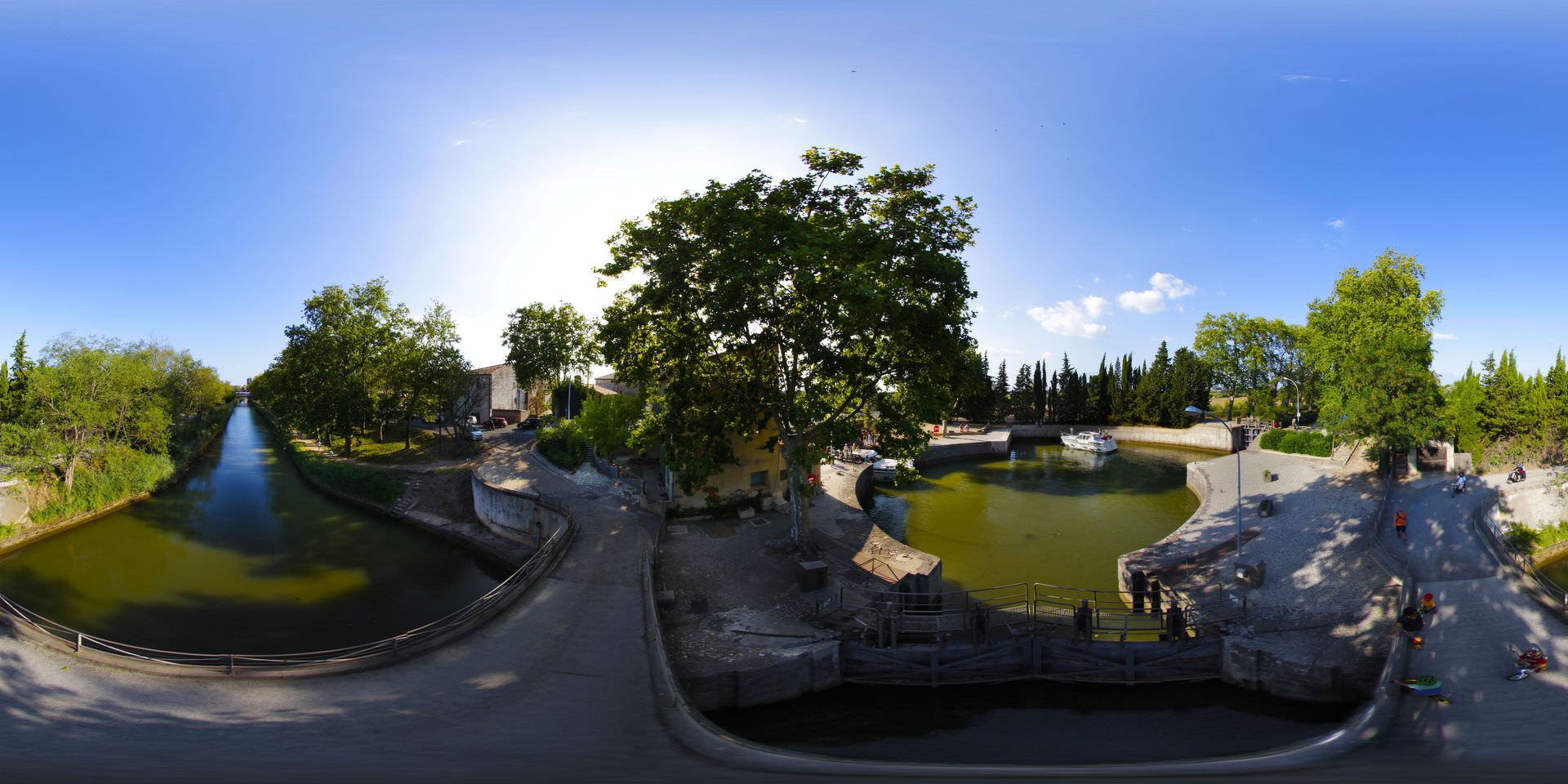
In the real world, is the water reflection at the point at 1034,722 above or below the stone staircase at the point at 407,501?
below

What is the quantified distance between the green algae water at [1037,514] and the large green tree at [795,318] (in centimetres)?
681

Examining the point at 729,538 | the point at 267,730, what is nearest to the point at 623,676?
the point at 267,730

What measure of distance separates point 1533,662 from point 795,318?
646 inches

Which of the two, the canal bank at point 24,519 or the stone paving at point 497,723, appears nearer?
the stone paving at point 497,723

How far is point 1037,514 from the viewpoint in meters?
29.4

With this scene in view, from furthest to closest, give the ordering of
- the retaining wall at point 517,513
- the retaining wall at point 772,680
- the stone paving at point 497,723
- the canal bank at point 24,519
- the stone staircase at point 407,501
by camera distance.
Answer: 1. the stone staircase at point 407,501
2. the canal bank at point 24,519
3. the retaining wall at point 517,513
4. the retaining wall at point 772,680
5. the stone paving at point 497,723

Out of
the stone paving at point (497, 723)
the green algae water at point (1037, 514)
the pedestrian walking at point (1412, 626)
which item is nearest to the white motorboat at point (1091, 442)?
the green algae water at point (1037, 514)

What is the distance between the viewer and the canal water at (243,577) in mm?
16844

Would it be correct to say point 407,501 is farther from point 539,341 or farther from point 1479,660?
point 1479,660

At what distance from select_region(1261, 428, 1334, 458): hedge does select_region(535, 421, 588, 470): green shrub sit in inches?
1618

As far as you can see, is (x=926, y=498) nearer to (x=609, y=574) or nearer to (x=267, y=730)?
(x=609, y=574)

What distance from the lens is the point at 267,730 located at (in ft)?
27.2

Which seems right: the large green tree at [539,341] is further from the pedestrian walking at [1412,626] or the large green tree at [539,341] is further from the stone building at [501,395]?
the pedestrian walking at [1412,626]

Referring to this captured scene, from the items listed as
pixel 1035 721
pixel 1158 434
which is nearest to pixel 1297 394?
pixel 1158 434
